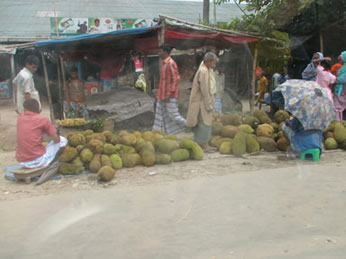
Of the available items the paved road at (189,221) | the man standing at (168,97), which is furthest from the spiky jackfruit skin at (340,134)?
the man standing at (168,97)

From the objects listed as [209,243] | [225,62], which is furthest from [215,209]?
[225,62]

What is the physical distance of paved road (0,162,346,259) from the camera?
279 centimetres

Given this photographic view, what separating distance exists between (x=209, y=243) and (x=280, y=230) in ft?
2.26

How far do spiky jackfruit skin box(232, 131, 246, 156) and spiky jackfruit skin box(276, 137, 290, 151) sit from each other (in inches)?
23.8

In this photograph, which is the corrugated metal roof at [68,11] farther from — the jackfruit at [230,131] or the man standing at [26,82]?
the jackfruit at [230,131]

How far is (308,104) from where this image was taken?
183 inches

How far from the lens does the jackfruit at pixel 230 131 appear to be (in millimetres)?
5637

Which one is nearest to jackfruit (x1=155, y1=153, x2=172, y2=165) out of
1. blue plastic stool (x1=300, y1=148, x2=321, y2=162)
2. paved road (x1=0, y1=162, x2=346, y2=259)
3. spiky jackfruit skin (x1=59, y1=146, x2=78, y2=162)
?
paved road (x1=0, y1=162, x2=346, y2=259)

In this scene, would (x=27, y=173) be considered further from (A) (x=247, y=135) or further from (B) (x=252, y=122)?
(B) (x=252, y=122)

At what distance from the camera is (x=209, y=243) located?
9.45 ft

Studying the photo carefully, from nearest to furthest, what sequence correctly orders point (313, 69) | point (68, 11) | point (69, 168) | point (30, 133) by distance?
point (30, 133)
point (69, 168)
point (313, 69)
point (68, 11)

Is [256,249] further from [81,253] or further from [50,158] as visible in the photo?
[50,158]

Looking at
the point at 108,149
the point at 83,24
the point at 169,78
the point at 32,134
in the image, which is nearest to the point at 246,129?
the point at 169,78

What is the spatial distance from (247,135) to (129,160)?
1964 millimetres
